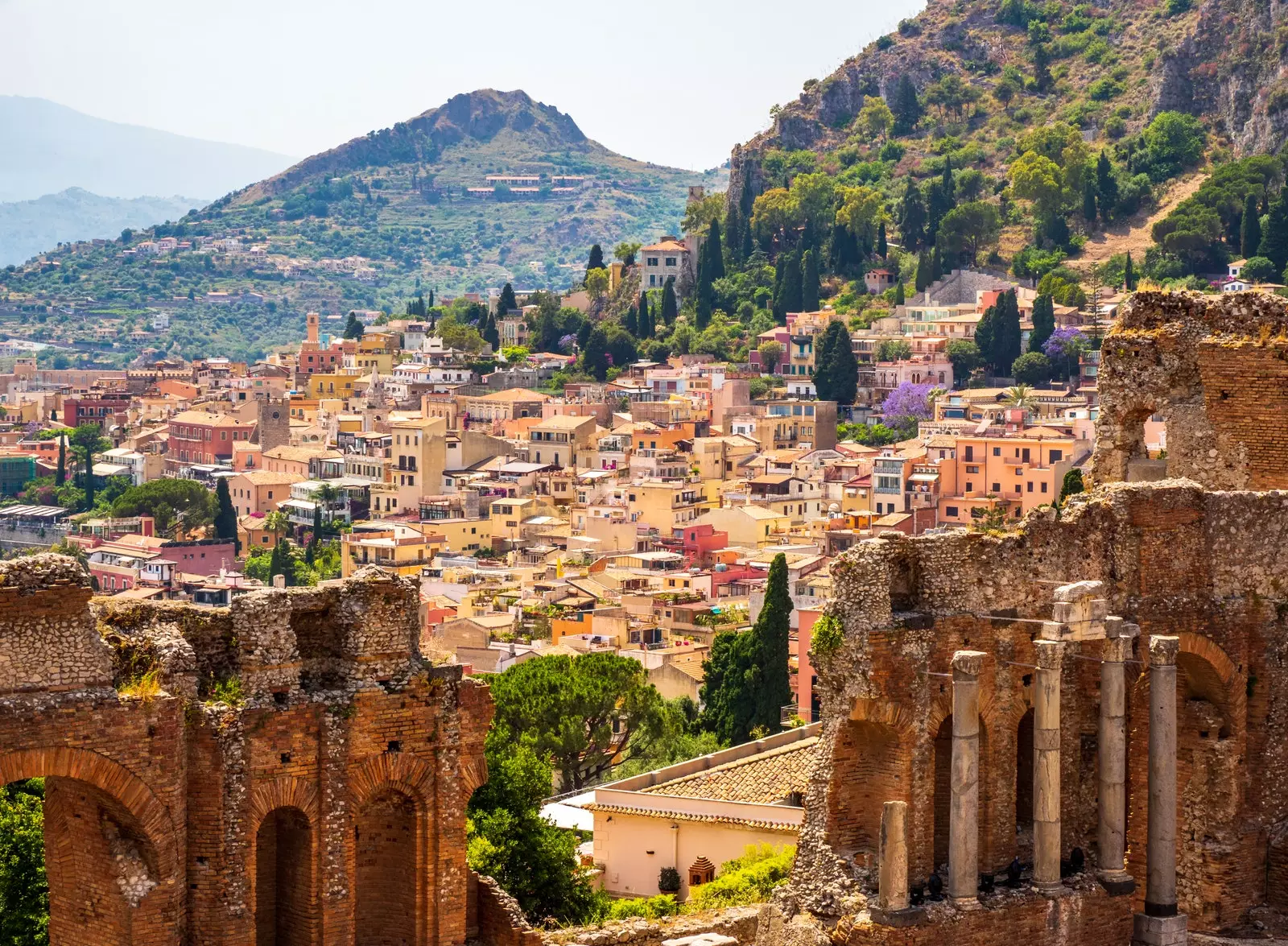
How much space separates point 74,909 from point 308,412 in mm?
145520

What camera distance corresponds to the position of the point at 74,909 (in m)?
18.5

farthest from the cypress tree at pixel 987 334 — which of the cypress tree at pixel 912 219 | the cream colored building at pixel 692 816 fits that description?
the cream colored building at pixel 692 816

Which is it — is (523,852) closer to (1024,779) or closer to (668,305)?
(1024,779)

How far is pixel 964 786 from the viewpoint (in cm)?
2188

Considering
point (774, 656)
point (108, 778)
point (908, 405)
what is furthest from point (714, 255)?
point (108, 778)

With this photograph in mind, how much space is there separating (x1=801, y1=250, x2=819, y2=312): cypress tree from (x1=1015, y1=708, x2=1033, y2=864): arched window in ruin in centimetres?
11995

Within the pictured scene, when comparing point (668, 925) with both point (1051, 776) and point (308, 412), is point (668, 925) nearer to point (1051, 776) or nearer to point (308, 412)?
point (1051, 776)

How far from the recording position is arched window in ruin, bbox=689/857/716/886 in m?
34.4

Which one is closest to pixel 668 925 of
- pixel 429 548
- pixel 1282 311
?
pixel 1282 311

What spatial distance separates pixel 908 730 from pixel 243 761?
655 cm

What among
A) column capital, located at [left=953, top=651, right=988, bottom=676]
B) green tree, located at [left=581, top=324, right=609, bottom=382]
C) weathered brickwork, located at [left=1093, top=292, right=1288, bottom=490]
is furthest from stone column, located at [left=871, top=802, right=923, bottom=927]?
green tree, located at [left=581, top=324, right=609, bottom=382]

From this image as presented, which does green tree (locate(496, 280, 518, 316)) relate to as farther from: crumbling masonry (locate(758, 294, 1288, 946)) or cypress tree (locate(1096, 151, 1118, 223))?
crumbling masonry (locate(758, 294, 1288, 946))

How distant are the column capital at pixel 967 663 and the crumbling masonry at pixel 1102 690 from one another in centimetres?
3

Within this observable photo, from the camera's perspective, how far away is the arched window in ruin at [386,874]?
20.4 meters
